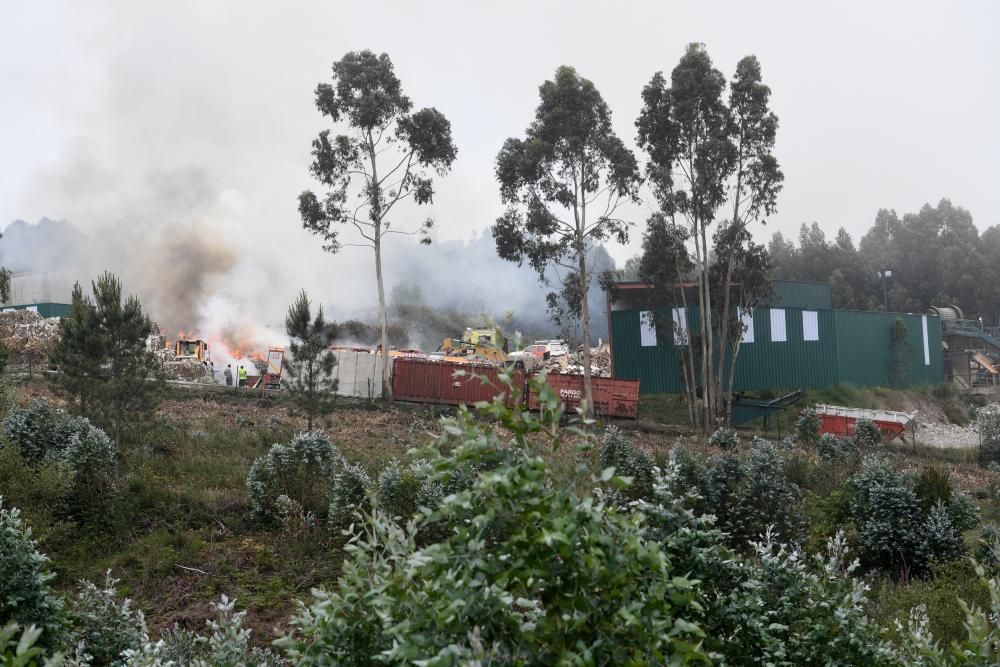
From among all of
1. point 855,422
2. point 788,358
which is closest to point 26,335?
point 855,422

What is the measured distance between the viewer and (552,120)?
28828 mm

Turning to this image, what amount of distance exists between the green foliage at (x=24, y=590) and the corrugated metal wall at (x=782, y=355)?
31.1m

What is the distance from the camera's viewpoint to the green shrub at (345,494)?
1038cm

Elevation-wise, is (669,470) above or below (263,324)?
below

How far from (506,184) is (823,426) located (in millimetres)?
13959

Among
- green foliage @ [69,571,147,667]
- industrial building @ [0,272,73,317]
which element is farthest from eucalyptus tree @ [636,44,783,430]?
industrial building @ [0,272,73,317]

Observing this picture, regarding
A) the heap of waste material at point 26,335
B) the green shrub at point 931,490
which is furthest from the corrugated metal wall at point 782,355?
the heap of waste material at point 26,335

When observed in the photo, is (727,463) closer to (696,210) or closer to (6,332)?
(696,210)

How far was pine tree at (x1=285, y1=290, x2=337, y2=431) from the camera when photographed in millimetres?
17578

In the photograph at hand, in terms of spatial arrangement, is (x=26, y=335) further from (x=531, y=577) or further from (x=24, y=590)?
(x=531, y=577)

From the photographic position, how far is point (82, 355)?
15234 millimetres

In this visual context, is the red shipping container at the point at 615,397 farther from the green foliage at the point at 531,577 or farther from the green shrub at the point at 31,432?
the green foliage at the point at 531,577

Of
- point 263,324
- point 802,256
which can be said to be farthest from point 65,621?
point 802,256

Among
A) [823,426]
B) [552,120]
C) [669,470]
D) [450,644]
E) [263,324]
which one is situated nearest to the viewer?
[450,644]
